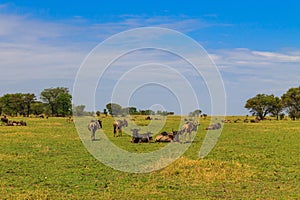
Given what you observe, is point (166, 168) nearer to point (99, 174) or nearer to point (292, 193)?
point (99, 174)

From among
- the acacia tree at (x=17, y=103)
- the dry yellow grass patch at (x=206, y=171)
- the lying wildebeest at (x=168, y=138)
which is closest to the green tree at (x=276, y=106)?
the acacia tree at (x=17, y=103)

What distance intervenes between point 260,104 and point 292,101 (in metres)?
8.98

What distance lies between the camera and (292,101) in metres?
107

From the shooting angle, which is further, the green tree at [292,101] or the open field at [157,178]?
the green tree at [292,101]

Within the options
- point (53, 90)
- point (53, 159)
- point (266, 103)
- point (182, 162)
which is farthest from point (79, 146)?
point (53, 90)

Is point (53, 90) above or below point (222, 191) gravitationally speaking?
above

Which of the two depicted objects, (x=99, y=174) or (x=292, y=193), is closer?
(x=292, y=193)

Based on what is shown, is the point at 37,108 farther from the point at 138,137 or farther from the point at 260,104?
the point at 138,137

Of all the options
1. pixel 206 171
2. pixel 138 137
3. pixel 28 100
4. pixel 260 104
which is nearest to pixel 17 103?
pixel 28 100

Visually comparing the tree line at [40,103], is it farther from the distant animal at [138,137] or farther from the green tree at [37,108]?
the distant animal at [138,137]

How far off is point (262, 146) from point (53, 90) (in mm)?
111150

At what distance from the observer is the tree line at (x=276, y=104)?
351ft

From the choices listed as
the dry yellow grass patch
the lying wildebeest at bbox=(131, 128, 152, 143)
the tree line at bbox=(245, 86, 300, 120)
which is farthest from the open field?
the tree line at bbox=(245, 86, 300, 120)

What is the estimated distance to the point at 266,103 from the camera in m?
112
